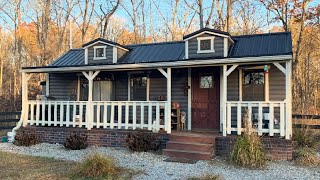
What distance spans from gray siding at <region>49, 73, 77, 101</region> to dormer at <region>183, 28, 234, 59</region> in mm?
5029

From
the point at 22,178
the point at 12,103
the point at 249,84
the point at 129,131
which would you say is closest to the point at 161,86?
the point at 129,131

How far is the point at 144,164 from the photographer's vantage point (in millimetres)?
7113

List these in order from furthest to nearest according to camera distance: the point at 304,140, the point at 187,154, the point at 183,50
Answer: the point at 183,50
the point at 304,140
the point at 187,154

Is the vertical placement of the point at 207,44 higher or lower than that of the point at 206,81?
higher

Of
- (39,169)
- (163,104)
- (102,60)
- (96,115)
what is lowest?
(39,169)

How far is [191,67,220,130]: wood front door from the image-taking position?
391 inches

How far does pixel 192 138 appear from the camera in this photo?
8.27 m

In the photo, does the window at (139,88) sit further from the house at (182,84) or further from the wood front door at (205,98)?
the wood front door at (205,98)

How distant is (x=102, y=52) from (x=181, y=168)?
603cm

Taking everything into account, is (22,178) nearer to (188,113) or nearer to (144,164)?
(144,164)

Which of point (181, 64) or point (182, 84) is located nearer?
point (181, 64)

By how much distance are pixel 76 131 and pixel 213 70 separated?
16.5ft

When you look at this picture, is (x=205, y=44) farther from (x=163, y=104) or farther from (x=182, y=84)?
(x=163, y=104)

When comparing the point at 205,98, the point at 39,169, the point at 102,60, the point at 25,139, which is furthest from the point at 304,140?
the point at 25,139
